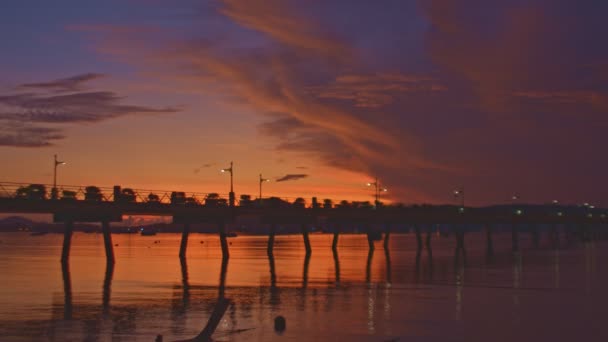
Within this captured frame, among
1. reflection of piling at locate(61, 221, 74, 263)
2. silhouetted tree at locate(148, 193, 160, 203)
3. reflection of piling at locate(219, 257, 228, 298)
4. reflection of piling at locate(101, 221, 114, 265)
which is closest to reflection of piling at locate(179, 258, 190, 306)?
reflection of piling at locate(219, 257, 228, 298)

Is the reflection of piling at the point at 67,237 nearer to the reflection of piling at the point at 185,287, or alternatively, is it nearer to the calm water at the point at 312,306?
the calm water at the point at 312,306

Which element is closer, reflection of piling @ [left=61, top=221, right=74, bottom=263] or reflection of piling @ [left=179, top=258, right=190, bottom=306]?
reflection of piling @ [left=179, top=258, right=190, bottom=306]

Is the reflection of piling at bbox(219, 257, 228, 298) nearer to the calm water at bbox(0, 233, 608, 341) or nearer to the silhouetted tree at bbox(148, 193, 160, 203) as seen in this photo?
the calm water at bbox(0, 233, 608, 341)

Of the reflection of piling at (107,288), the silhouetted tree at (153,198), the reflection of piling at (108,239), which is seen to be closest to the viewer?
the reflection of piling at (107,288)

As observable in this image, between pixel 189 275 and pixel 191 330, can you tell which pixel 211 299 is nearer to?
pixel 191 330

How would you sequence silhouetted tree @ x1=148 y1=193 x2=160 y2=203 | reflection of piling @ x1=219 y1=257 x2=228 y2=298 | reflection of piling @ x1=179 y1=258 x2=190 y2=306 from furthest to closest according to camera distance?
silhouetted tree @ x1=148 y1=193 x2=160 y2=203 < reflection of piling @ x1=219 y1=257 x2=228 y2=298 < reflection of piling @ x1=179 y1=258 x2=190 y2=306

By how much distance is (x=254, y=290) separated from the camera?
170ft

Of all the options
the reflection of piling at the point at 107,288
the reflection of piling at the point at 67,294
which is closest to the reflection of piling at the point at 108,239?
the reflection of piling at the point at 107,288

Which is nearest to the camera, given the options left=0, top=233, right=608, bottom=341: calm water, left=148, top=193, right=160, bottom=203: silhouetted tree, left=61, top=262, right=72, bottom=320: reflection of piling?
left=0, top=233, right=608, bottom=341: calm water

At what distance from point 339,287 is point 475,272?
20.9 metres

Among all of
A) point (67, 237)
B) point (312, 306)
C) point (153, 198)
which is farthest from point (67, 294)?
point (153, 198)

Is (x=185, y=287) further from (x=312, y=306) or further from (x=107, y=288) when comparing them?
(x=312, y=306)

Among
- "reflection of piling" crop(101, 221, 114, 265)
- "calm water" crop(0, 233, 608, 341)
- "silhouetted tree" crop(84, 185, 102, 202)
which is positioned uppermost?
"silhouetted tree" crop(84, 185, 102, 202)

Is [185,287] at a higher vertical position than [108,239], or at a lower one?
lower
